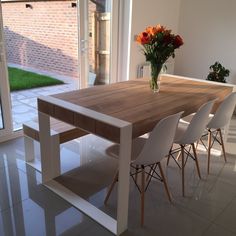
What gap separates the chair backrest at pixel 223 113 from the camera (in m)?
2.74

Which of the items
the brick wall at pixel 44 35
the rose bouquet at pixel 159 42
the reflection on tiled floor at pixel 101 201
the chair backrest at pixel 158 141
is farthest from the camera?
the brick wall at pixel 44 35

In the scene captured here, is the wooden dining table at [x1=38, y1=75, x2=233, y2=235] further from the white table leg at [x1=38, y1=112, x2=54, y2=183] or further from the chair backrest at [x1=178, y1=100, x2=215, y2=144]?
the chair backrest at [x1=178, y1=100, x2=215, y2=144]

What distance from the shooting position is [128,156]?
6.40ft

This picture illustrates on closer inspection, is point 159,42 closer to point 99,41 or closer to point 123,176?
point 123,176

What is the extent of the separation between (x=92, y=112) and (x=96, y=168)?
1079mm

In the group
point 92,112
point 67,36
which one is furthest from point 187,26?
point 92,112

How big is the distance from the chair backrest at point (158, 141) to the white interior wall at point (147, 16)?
2602 mm

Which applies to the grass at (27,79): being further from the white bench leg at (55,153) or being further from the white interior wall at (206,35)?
the white bench leg at (55,153)

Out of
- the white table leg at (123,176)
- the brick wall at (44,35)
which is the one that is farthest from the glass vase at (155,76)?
the brick wall at (44,35)

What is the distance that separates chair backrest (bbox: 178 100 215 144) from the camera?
2.37 meters

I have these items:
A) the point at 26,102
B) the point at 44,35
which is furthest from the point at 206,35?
the point at 26,102

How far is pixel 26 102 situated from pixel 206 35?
3250 millimetres

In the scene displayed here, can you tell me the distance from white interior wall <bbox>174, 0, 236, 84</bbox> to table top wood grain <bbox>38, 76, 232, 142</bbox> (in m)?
1.92

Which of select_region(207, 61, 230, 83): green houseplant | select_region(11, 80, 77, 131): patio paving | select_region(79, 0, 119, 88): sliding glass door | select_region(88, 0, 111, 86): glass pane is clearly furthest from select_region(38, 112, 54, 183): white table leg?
select_region(207, 61, 230, 83): green houseplant
